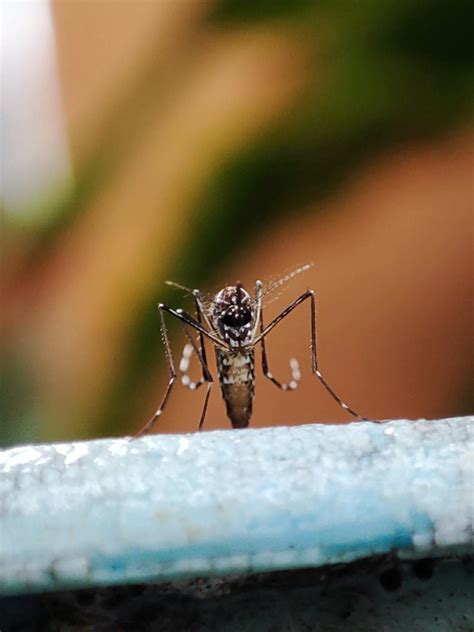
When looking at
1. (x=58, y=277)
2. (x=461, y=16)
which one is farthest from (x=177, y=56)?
(x=58, y=277)

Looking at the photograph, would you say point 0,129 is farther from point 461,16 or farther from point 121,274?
point 461,16

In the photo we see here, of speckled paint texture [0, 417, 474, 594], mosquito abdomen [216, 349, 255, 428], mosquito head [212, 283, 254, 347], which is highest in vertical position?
Result: mosquito head [212, 283, 254, 347]

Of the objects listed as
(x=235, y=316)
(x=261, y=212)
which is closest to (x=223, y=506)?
(x=235, y=316)

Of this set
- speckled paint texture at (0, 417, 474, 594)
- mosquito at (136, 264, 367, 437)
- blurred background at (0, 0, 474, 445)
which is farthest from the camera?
blurred background at (0, 0, 474, 445)

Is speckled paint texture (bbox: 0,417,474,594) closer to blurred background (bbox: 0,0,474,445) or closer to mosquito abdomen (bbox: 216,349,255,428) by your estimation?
mosquito abdomen (bbox: 216,349,255,428)

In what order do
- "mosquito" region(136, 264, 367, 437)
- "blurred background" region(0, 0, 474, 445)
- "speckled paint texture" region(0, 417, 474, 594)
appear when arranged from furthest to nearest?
"blurred background" region(0, 0, 474, 445) → "mosquito" region(136, 264, 367, 437) → "speckled paint texture" region(0, 417, 474, 594)

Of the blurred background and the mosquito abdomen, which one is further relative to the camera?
the blurred background

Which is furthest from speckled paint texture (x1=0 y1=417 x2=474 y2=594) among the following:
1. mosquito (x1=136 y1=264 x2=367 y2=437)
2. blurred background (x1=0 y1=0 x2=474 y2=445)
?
blurred background (x1=0 y1=0 x2=474 y2=445)
